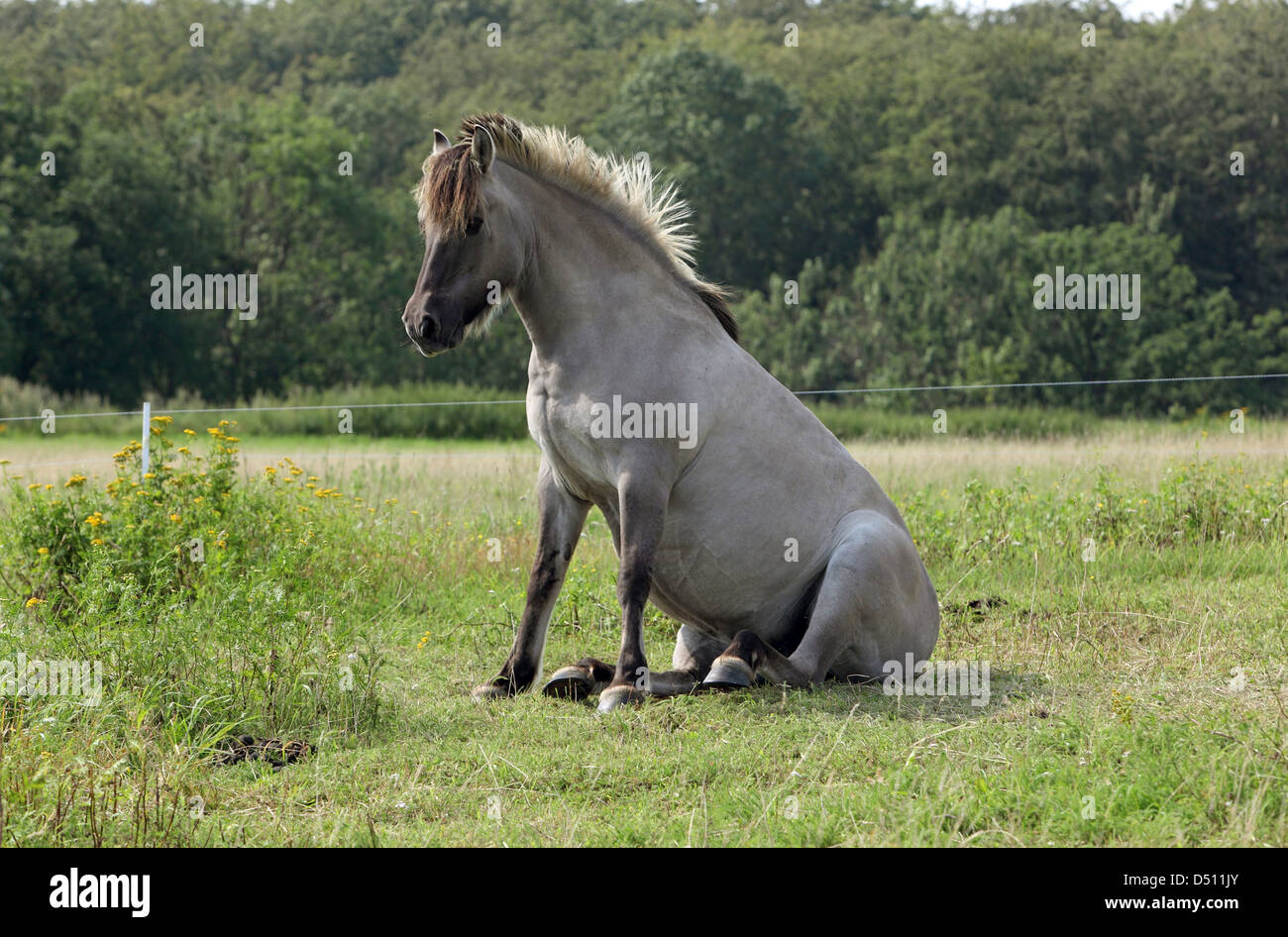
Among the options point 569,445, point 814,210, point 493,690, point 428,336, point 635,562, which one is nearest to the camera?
point 428,336

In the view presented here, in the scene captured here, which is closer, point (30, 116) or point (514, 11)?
point (30, 116)

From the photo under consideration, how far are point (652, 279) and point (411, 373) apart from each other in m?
38.3

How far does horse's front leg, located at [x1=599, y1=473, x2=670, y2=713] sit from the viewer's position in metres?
5.65

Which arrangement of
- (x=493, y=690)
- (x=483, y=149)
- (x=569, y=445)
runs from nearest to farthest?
(x=483, y=149) → (x=569, y=445) → (x=493, y=690)

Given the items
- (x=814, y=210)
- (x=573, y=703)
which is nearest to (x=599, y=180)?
(x=573, y=703)

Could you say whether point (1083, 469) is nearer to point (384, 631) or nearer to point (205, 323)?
point (384, 631)

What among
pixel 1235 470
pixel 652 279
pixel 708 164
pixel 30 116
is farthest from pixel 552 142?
pixel 708 164

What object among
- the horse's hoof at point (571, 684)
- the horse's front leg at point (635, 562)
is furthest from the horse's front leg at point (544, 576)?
the horse's front leg at point (635, 562)

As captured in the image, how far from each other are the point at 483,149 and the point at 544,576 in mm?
2029

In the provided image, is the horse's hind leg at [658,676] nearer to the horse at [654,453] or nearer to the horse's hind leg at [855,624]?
the horse at [654,453]

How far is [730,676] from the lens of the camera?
553cm

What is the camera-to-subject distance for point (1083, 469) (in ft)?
42.2

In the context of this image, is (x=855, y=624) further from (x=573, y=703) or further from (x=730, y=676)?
(x=573, y=703)

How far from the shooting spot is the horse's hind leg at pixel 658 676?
5.85 metres
